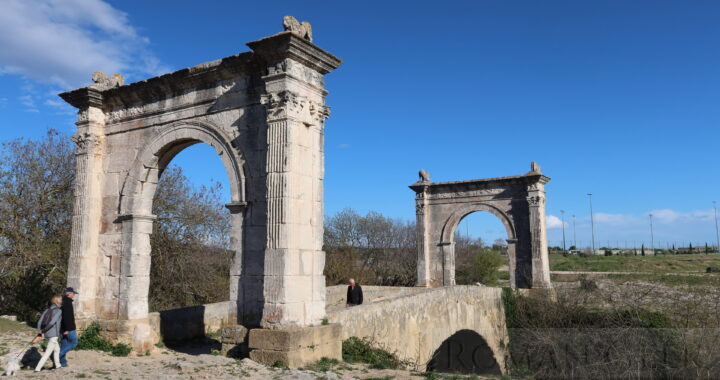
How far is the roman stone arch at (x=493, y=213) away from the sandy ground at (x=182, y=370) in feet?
42.9

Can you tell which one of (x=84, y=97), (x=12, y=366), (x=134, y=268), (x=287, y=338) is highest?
(x=84, y=97)

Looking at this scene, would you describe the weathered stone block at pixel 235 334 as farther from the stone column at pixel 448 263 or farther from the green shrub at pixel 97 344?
the stone column at pixel 448 263

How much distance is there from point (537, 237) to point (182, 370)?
15080 millimetres

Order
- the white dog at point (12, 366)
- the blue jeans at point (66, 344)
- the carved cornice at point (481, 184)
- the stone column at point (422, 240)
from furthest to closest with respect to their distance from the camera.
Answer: the stone column at point (422, 240) < the carved cornice at point (481, 184) < the blue jeans at point (66, 344) < the white dog at point (12, 366)

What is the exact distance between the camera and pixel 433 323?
1256 cm

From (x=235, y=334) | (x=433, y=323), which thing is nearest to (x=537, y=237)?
(x=433, y=323)

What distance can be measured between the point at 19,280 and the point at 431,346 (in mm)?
10244

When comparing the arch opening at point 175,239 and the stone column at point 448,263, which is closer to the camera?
the arch opening at point 175,239

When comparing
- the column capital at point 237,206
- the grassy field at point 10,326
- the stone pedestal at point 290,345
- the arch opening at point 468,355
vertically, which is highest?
the column capital at point 237,206

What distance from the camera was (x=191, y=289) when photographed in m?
15.7

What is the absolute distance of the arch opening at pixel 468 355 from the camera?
16344mm

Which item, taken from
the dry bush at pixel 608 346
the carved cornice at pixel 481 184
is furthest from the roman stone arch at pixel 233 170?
the carved cornice at pixel 481 184

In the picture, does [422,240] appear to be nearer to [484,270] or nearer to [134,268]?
[484,270]

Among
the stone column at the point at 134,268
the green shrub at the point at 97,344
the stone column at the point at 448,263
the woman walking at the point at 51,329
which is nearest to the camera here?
the woman walking at the point at 51,329
